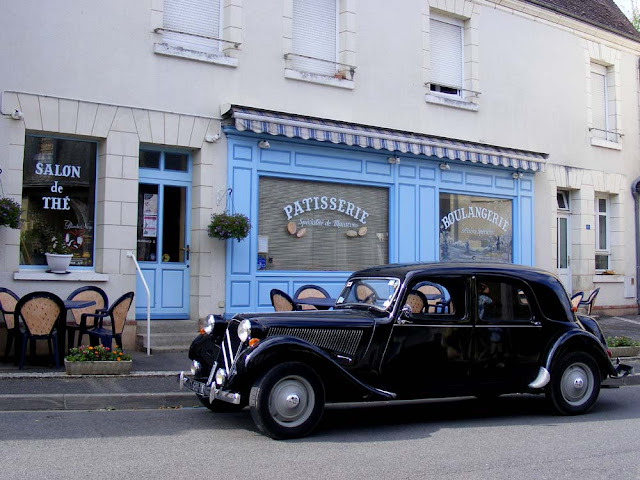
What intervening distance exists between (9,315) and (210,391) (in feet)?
13.9

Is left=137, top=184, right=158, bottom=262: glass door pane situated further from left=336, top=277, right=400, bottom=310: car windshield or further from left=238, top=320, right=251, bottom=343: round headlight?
left=238, top=320, right=251, bottom=343: round headlight

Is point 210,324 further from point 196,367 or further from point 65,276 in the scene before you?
point 65,276

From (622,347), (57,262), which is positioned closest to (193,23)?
(57,262)

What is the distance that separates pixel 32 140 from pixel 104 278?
2290 mm

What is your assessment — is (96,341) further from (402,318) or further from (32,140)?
(402,318)

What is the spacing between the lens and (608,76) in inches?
714

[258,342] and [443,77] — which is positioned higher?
[443,77]

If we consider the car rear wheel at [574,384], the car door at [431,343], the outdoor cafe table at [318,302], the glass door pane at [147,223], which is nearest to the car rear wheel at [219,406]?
the car door at [431,343]

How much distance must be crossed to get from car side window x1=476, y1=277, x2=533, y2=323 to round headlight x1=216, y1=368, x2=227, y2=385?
263 centimetres

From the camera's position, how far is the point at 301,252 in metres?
12.9

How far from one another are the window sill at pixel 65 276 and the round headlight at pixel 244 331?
501 centimetres

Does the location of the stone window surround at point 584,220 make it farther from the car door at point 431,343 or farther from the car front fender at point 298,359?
the car front fender at point 298,359

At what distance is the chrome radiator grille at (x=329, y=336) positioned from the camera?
21.5 ft

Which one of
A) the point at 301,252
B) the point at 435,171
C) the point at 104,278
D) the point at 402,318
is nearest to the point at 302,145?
the point at 301,252
